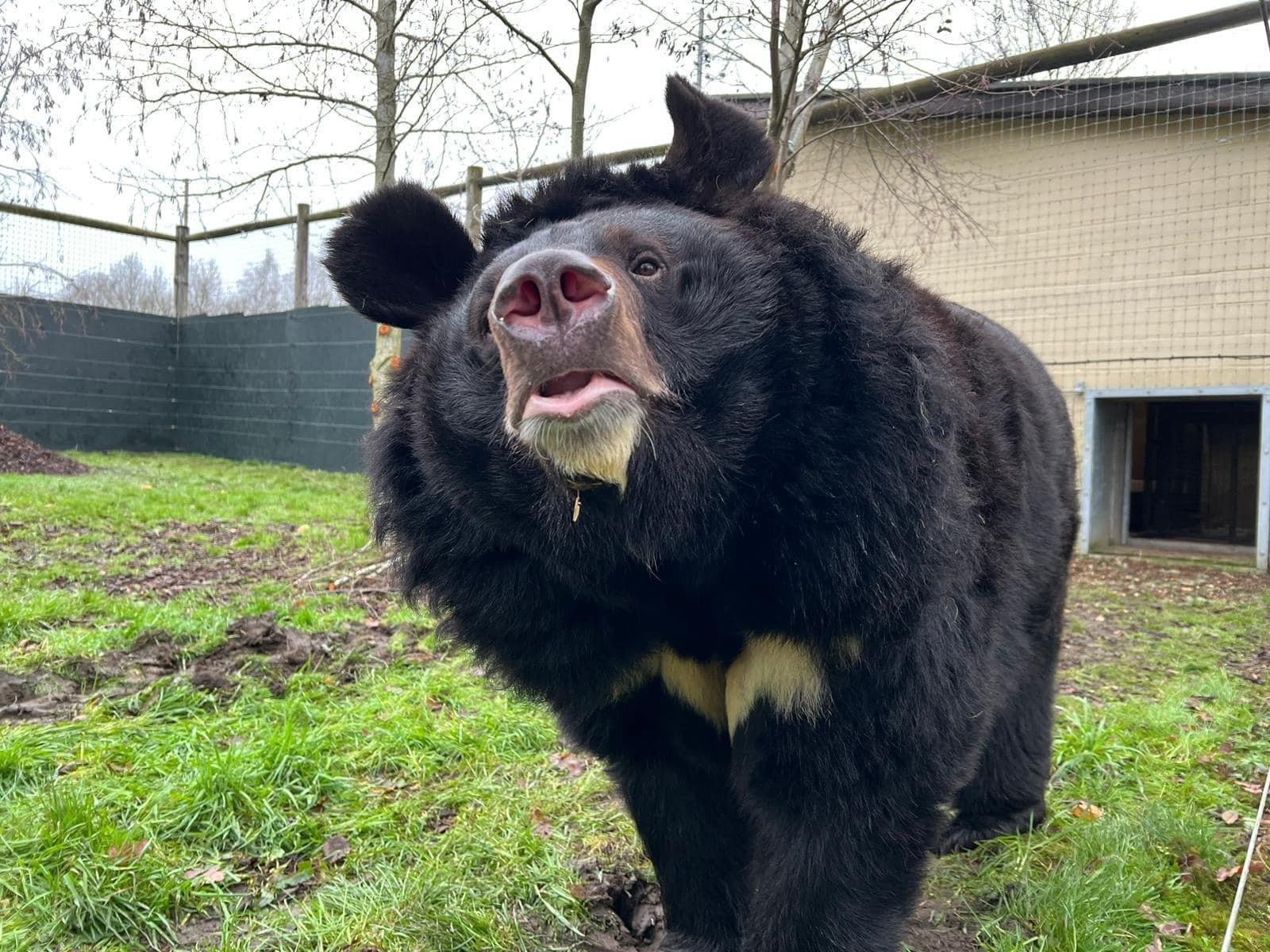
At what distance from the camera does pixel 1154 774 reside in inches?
135

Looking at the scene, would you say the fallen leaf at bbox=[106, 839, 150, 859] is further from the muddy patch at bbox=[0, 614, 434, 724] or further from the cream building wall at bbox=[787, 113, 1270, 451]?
the cream building wall at bbox=[787, 113, 1270, 451]

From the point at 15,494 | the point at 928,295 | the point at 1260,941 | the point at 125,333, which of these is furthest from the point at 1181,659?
the point at 125,333

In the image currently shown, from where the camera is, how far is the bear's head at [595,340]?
158 cm

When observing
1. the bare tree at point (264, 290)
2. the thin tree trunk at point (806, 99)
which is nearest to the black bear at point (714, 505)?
the thin tree trunk at point (806, 99)

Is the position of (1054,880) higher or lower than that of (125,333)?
lower

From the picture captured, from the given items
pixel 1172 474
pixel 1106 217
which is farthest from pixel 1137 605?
pixel 1172 474

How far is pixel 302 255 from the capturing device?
12922 mm

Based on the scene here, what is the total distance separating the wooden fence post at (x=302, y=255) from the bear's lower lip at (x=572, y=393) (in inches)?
445

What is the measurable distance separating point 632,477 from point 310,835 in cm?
184

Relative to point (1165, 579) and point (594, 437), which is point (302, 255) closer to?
point (1165, 579)

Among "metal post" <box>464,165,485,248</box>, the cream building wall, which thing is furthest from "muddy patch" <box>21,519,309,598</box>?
the cream building wall

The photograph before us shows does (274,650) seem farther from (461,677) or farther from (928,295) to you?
(928,295)

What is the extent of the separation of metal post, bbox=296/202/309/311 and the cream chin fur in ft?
37.1

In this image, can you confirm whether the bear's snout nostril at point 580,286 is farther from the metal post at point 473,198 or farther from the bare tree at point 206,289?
the bare tree at point 206,289
